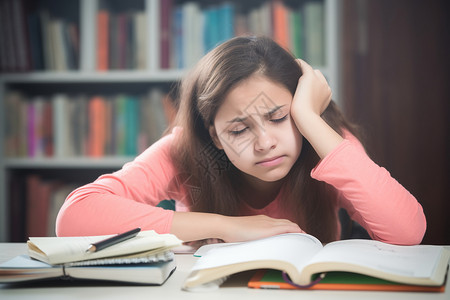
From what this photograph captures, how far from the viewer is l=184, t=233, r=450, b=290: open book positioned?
23.4 inches

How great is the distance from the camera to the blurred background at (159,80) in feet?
6.71

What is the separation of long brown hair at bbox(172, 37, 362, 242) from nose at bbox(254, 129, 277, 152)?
5.0 inches

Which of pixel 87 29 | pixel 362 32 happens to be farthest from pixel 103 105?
pixel 362 32

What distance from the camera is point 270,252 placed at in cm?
65

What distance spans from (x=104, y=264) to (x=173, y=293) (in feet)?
0.38

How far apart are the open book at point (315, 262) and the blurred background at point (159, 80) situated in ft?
4.63

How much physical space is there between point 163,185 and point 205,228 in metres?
0.27

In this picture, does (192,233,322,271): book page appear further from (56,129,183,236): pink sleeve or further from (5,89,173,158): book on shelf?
→ (5,89,173,158): book on shelf

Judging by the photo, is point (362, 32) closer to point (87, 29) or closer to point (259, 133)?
point (87, 29)

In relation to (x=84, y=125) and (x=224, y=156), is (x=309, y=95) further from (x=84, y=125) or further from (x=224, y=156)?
(x=84, y=125)

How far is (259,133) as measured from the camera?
3.22 feet

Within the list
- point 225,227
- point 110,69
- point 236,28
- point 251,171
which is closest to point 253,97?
point 251,171

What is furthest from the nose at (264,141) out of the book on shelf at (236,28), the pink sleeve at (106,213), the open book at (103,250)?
the book on shelf at (236,28)

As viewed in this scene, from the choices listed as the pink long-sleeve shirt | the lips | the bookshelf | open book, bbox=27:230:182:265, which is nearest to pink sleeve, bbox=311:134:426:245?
the pink long-sleeve shirt
